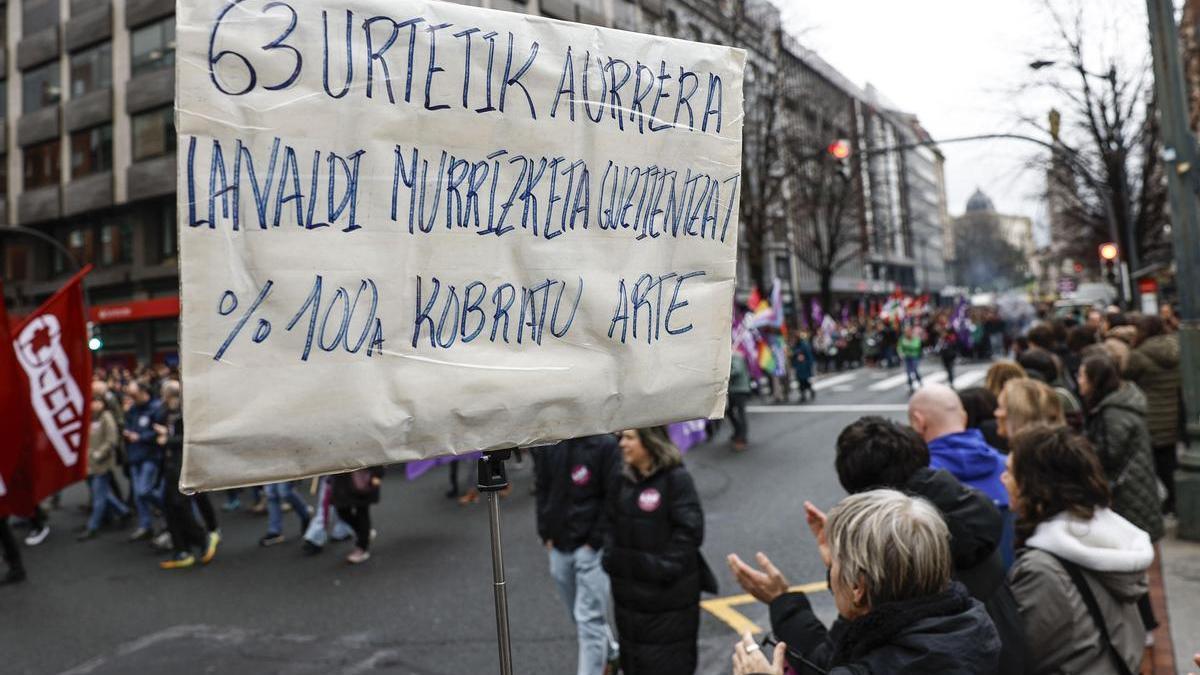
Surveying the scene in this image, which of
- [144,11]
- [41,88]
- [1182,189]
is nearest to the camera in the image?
[1182,189]

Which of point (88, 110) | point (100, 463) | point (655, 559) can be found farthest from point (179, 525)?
point (88, 110)

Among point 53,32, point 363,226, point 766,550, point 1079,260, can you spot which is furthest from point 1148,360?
point 1079,260

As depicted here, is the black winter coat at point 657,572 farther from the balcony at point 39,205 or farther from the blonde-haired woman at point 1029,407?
the balcony at point 39,205

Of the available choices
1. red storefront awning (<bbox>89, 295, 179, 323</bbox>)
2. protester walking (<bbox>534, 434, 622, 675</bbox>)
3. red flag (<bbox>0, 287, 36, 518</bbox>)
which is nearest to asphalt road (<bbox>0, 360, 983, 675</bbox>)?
protester walking (<bbox>534, 434, 622, 675</bbox>)

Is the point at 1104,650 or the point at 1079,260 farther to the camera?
the point at 1079,260

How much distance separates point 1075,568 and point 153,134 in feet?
101

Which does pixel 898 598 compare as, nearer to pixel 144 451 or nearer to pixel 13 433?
pixel 13 433

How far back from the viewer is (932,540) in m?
1.68

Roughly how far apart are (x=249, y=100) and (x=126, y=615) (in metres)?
5.61

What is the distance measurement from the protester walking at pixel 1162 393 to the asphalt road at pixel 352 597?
2886mm

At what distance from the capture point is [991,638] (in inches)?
63.7

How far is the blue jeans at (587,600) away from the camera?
3.86m

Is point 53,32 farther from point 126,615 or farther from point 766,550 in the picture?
point 766,550

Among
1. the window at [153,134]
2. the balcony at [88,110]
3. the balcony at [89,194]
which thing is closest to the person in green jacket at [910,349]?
the window at [153,134]
